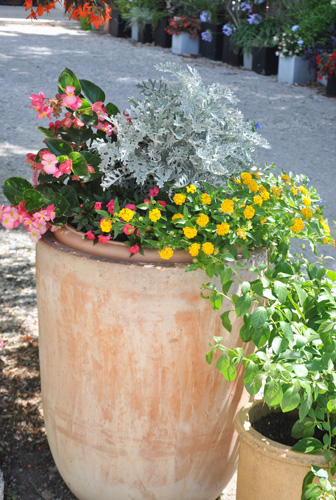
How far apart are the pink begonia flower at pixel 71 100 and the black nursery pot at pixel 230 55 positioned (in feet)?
29.0

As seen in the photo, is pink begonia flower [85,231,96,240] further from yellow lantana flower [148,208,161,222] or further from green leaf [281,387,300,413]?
green leaf [281,387,300,413]

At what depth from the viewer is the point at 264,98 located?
821 cm

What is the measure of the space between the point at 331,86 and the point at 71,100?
719cm

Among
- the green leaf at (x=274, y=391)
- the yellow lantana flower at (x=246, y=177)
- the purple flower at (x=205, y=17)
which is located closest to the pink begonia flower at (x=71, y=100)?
the yellow lantana flower at (x=246, y=177)

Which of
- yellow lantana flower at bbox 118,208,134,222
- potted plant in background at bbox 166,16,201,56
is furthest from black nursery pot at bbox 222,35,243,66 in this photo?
yellow lantana flower at bbox 118,208,134,222

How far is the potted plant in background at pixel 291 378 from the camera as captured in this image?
1.64m

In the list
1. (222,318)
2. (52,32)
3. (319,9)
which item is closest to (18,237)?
(222,318)

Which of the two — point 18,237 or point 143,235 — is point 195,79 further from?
point 18,237

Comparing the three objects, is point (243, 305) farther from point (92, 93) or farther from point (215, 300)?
point (92, 93)

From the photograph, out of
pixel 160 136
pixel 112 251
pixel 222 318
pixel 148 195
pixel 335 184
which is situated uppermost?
pixel 160 136

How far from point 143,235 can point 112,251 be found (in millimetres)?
101

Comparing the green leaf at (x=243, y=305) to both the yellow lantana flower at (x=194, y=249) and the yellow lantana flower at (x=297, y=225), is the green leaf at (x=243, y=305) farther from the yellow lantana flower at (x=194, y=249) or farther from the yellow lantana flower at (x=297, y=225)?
the yellow lantana flower at (x=297, y=225)

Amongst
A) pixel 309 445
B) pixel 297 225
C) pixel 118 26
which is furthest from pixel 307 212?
pixel 118 26

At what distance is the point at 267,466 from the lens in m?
1.82
